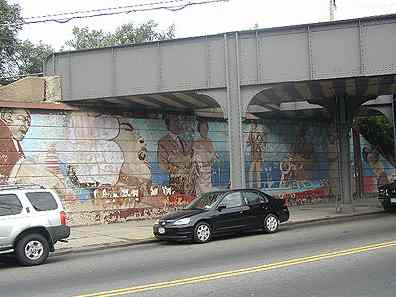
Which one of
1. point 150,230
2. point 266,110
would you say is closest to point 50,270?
point 150,230

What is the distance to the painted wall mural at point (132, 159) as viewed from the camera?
19.4 m

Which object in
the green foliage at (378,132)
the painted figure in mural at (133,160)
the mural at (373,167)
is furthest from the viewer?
the green foliage at (378,132)

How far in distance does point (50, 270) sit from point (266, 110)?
18.4 m

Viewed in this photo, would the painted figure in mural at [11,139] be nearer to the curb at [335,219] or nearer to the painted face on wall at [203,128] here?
the painted face on wall at [203,128]

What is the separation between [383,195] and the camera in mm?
23656

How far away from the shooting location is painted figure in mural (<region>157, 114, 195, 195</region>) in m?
23.5

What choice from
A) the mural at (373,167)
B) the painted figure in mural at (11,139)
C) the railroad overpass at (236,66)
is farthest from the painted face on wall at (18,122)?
the mural at (373,167)

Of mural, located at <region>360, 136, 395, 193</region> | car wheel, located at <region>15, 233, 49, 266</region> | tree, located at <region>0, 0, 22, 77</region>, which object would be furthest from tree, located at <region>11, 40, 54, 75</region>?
car wheel, located at <region>15, 233, 49, 266</region>

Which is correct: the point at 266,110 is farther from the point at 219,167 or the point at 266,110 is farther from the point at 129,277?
the point at 129,277

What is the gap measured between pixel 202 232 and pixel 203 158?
10151 mm

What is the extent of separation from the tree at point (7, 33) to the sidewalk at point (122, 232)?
16945 millimetres

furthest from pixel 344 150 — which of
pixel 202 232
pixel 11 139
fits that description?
pixel 11 139

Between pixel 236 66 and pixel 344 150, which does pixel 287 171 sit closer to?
pixel 344 150

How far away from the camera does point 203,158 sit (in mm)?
25094
